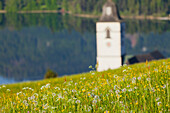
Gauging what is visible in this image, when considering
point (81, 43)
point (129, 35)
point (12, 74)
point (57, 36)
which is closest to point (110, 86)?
point (12, 74)

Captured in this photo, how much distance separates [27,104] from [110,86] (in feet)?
9.96

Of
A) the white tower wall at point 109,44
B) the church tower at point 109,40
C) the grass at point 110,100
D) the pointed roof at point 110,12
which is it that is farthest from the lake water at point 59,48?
the grass at point 110,100

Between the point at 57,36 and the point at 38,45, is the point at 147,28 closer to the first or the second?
the point at 57,36

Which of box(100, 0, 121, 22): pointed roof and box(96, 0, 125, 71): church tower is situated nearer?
box(100, 0, 121, 22): pointed roof

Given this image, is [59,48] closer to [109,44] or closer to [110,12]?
[109,44]

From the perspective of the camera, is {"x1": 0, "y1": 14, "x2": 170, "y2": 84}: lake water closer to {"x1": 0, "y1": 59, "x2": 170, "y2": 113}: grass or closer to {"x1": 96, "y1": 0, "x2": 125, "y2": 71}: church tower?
{"x1": 96, "y1": 0, "x2": 125, "y2": 71}: church tower

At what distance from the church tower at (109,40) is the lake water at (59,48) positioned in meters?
3.26

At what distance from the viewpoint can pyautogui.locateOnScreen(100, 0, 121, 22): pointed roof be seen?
2512 inches

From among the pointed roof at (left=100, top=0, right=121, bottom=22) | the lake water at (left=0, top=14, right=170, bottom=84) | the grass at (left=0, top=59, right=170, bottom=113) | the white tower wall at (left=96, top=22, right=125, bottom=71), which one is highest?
the grass at (left=0, top=59, right=170, bottom=113)

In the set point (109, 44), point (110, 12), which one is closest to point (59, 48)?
point (109, 44)

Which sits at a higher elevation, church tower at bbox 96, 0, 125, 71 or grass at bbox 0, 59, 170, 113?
grass at bbox 0, 59, 170, 113

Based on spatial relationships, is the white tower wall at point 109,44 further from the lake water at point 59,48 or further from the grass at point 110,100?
the grass at point 110,100

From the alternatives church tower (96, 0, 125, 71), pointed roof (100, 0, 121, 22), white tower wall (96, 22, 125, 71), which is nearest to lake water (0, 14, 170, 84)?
white tower wall (96, 22, 125, 71)

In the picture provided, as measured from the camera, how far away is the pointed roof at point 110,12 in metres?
63.8
